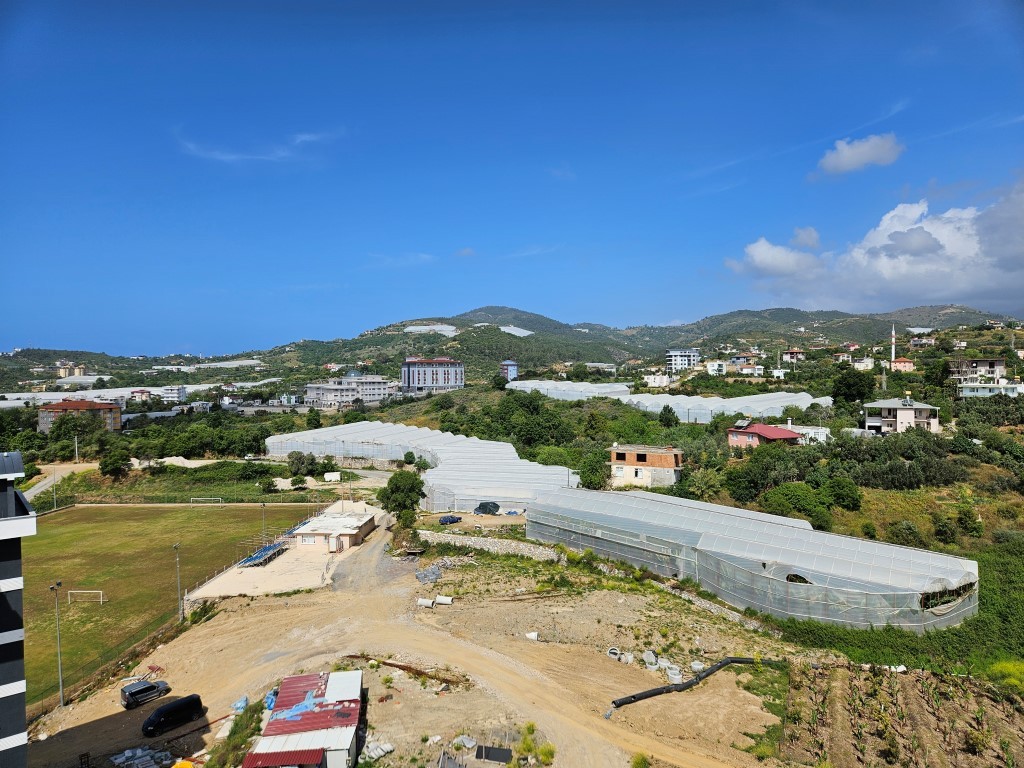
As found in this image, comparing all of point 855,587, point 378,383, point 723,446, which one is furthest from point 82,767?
point 378,383

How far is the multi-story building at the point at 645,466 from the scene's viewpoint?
30.8 meters

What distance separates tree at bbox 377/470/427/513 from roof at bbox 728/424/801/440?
71.4ft

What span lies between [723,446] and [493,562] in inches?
776

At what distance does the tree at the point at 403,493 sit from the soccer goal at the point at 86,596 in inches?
464

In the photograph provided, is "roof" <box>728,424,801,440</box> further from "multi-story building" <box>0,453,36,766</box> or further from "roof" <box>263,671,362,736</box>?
"multi-story building" <box>0,453,36,766</box>

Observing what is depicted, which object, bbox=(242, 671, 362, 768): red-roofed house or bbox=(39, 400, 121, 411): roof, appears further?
bbox=(39, 400, 121, 411): roof

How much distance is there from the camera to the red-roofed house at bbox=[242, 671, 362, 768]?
10461mm

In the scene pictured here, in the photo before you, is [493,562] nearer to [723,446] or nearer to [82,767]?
[82,767]

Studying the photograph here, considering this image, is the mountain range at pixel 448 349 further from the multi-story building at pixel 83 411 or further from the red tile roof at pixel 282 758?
the red tile roof at pixel 282 758

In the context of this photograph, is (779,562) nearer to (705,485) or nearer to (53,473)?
(705,485)

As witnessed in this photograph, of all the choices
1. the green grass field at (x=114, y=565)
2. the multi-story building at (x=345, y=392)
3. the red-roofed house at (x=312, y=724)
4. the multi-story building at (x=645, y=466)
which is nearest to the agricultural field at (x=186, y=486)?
the green grass field at (x=114, y=565)

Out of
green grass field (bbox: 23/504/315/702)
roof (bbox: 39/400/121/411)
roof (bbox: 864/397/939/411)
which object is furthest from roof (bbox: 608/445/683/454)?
roof (bbox: 39/400/121/411)

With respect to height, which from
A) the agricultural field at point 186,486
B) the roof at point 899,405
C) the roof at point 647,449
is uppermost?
the roof at point 899,405

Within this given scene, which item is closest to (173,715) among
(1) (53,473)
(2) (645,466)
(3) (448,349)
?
(2) (645,466)
